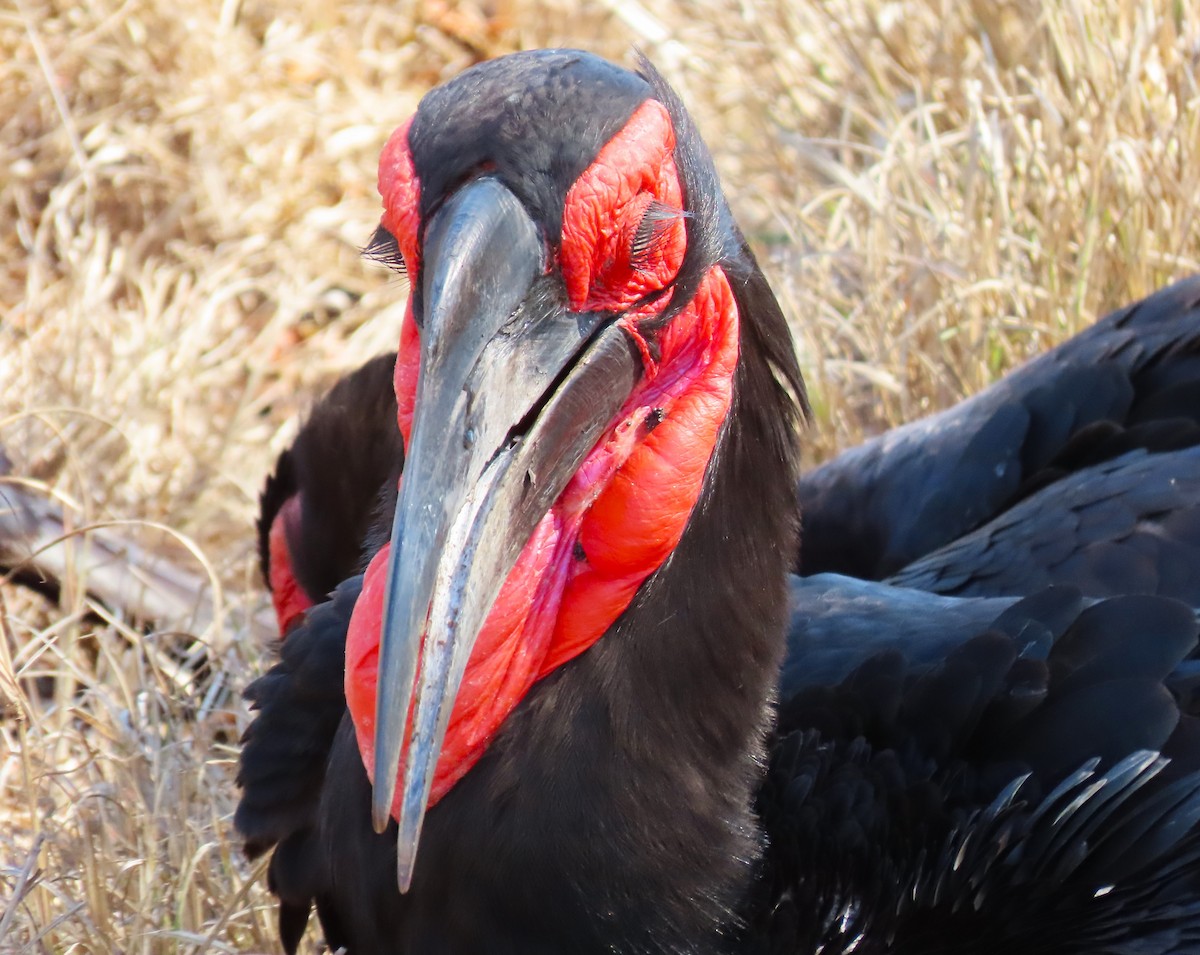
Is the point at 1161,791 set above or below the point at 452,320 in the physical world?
below

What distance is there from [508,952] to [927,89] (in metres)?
3.98

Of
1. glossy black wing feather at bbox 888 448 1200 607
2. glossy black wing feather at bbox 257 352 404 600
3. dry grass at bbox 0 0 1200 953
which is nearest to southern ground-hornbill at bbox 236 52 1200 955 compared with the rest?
glossy black wing feather at bbox 888 448 1200 607

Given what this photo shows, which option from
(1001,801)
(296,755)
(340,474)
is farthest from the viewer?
(340,474)

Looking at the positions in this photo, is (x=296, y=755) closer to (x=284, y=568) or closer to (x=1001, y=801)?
(x=1001, y=801)

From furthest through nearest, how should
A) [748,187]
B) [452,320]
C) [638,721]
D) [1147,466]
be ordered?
1. [748,187]
2. [1147,466]
3. [638,721]
4. [452,320]

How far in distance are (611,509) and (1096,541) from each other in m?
1.17

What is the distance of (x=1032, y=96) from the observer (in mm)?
4816

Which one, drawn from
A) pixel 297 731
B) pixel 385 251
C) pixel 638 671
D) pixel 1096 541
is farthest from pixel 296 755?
pixel 1096 541

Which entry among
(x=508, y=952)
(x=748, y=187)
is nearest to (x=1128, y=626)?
(x=508, y=952)

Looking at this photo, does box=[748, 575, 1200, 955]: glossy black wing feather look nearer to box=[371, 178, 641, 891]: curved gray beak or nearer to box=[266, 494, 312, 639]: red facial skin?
box=[371, 178, 641, 891]: curved gray beak

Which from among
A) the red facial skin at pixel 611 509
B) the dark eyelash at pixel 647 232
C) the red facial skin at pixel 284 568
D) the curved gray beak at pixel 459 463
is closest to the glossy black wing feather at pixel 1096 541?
the red facial skin at pixel 611 509

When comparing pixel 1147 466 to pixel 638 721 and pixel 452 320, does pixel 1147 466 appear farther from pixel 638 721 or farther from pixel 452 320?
pixel 452 320

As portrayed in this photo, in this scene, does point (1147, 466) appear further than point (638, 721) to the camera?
Yes

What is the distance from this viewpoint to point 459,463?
1.73 meters
